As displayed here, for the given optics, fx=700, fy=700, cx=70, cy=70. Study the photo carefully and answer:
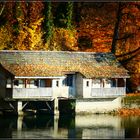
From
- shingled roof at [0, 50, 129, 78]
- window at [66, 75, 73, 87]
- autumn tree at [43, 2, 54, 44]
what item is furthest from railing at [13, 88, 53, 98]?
autumn tree at [43, 2, 54, 44]

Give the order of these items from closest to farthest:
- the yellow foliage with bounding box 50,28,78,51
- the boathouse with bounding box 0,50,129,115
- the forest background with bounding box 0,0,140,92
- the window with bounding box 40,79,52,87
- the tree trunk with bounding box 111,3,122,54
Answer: the boathouse with bounding box 0,50,129,115
the window with bounding box 40,79,52,87
the forest background with bounding box 0,0,140,92
the tree trunk with bounding box 111,3,122,54
the yellow foliage with bounding box 50,28,78,51

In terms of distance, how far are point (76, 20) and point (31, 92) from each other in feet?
73.3

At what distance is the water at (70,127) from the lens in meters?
51.3

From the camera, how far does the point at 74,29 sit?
3189 inches

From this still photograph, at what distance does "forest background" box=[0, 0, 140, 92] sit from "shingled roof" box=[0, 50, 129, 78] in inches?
201

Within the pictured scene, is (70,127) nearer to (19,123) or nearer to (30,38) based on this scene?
(19,123)

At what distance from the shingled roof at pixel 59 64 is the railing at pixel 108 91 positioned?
4.16ft

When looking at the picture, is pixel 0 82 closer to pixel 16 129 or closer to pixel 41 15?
pixel 16 129

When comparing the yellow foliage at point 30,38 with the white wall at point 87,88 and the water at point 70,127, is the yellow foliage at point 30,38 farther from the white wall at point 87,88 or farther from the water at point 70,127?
the water at point 70,127

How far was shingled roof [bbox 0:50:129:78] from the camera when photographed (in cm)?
6450

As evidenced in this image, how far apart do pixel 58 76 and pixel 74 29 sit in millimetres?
16808

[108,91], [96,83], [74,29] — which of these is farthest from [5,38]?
[108,91]

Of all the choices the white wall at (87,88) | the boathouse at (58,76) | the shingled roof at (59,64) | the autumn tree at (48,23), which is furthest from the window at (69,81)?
the autumn tree at (48,23)

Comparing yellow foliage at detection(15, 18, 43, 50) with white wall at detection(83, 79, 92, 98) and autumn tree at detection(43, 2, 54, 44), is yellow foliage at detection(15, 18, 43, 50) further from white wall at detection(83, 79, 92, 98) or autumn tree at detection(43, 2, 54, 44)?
white wall at detection(83, 79, 92, 98)
